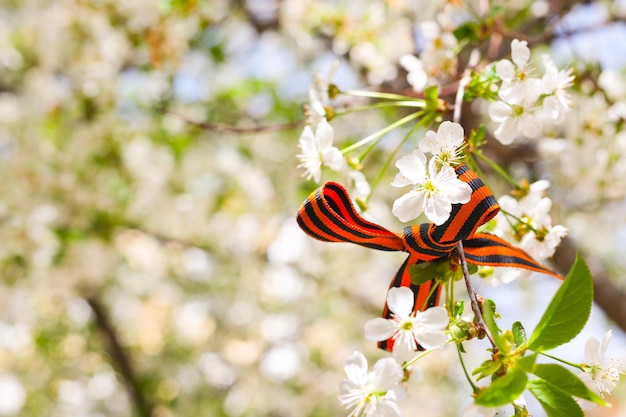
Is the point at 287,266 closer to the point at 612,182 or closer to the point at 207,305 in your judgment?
the point at 207,305

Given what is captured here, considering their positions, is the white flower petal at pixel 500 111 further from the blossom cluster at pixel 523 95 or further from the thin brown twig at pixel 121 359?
the thin brown twig at pixel 121 359

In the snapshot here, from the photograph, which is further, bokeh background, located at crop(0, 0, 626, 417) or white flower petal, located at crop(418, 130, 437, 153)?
bokeh background, located at crop(0, 0, 626, 417)

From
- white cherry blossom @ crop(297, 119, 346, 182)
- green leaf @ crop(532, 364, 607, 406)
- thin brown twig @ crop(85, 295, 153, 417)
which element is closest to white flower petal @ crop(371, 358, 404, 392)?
green leaf @ crop(532, 364, 607, 406)

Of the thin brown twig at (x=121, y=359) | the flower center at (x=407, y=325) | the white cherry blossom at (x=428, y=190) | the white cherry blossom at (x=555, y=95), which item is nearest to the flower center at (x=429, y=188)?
the white cherry blossom at (x=428, y=190)

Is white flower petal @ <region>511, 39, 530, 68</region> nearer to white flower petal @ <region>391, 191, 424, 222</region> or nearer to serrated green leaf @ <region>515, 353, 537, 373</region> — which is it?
white flower petal @ <region>391, 191, 424, 222</region>

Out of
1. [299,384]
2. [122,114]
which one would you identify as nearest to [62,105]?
[122,114]

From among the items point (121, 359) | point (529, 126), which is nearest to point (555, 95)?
point (529, 126)

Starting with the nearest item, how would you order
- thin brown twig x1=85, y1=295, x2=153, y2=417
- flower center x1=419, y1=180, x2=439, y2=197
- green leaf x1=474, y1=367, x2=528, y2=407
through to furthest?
green leaf x1=474, y1=367, x2=528, y2=407 < flower center x1=419, y1=180, x2=439, y2=197 < thin brown twig x1=85, y1=295, x2=153, y2=417
